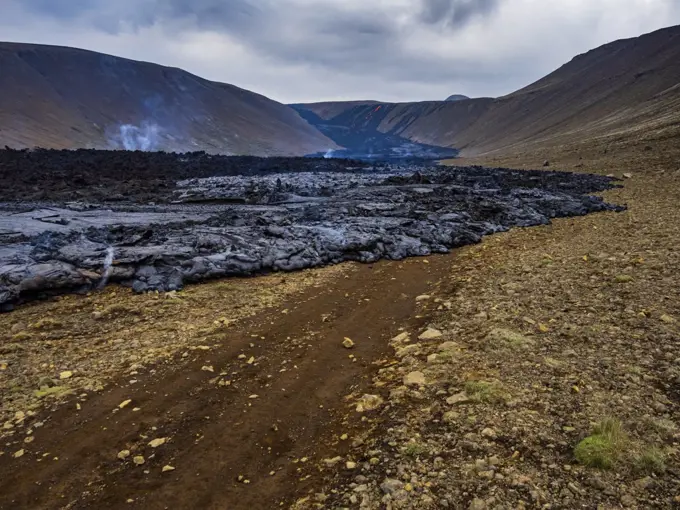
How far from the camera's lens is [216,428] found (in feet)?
14.8

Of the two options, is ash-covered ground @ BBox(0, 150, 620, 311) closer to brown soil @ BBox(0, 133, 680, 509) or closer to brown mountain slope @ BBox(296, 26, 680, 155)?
brown soil @ BBox(0, 133, 680, 509)

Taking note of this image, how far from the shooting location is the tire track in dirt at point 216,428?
3662mm

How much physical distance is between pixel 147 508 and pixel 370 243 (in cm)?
858

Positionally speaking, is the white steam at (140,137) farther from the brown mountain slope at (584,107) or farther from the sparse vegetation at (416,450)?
the sparse vegetation at (416,450)

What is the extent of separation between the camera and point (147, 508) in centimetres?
350

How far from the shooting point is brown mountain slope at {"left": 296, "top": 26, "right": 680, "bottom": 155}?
50.3 m

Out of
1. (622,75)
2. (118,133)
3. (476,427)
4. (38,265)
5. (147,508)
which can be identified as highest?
(622,75)

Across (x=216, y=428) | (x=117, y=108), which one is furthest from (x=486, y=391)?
(x=117, y=108)

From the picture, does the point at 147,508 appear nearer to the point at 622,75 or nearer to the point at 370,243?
the point at 370,243

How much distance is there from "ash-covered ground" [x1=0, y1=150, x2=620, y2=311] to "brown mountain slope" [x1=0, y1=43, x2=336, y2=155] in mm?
44452

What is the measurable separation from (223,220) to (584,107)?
248 ft

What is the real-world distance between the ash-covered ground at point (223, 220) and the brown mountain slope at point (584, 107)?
2475cm

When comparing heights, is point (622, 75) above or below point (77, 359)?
above

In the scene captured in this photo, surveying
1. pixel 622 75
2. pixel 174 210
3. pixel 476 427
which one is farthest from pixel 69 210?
pixel 622 75
